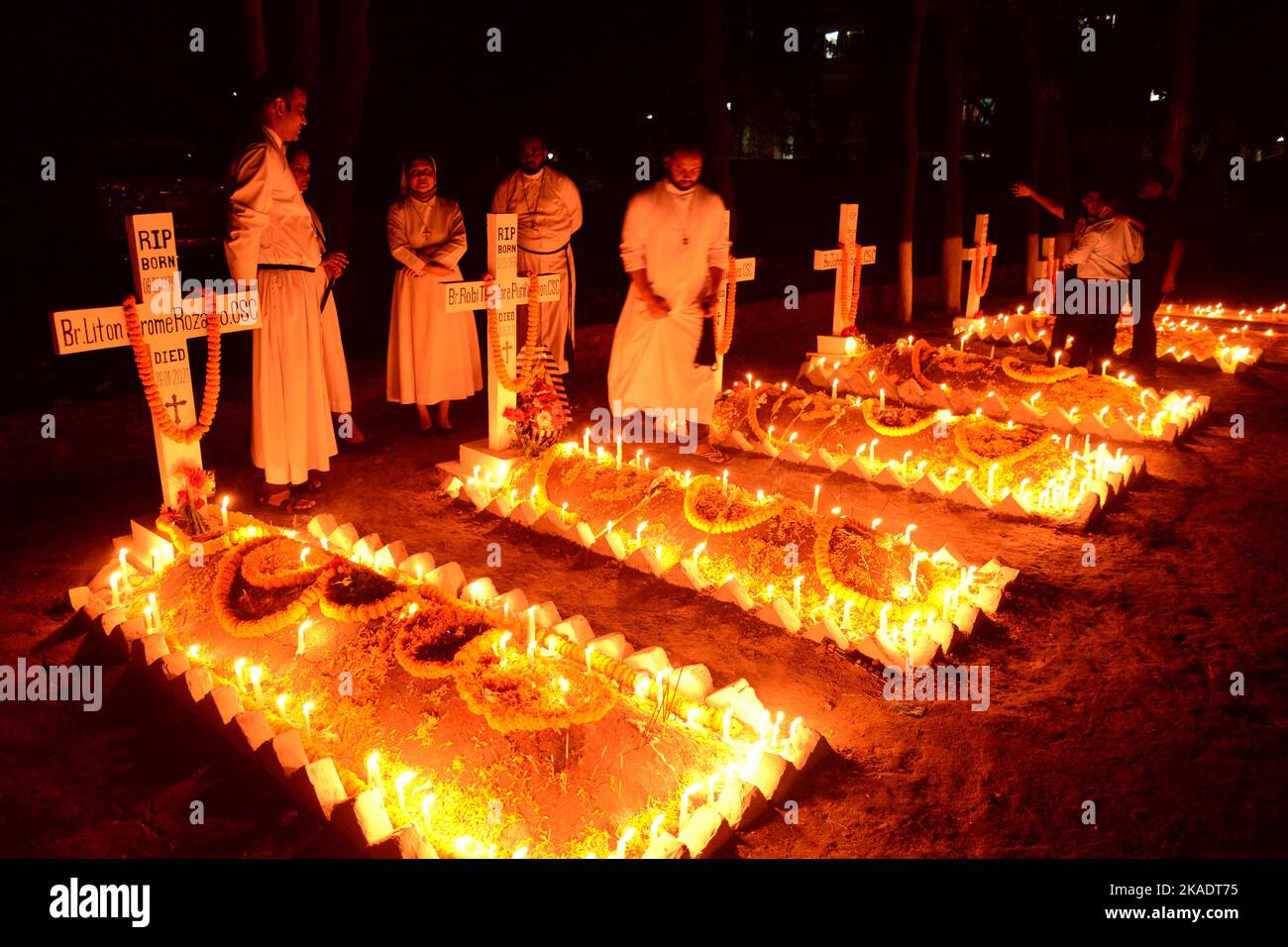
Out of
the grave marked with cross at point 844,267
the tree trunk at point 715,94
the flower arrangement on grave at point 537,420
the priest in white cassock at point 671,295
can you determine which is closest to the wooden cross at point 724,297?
the priest in white cassock at point 671,295

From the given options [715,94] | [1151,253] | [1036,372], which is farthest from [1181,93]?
[1036,372]

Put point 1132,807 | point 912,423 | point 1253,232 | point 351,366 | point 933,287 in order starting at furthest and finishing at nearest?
point 1253,232, point 933,287, point 351,366, point 912,423, point 1132,807

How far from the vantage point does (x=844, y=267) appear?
920 centimetres

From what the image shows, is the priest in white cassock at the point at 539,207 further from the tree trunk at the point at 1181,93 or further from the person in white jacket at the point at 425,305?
the tree trunk at the point at 1181,93

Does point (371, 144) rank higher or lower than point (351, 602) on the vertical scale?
higher

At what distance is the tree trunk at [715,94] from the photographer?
34.5 ft

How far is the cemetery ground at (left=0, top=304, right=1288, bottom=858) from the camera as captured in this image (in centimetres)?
324

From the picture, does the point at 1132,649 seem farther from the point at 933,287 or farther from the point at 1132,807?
the point at 933,287

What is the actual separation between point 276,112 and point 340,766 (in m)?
3.53

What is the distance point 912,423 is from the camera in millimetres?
6973

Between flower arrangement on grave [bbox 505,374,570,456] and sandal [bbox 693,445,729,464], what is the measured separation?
1193 millimetres

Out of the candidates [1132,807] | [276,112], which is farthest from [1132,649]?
[276,112]

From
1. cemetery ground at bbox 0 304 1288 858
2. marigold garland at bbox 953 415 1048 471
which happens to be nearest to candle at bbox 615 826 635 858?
cemetery ground at bbox 0 304 1288 858

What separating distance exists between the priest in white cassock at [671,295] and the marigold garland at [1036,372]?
114 inches
